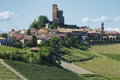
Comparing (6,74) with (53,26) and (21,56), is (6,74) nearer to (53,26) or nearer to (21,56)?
(21,56)

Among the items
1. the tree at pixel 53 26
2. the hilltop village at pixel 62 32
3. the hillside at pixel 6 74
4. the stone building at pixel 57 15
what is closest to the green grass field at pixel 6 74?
the hillside at pixel 6 74

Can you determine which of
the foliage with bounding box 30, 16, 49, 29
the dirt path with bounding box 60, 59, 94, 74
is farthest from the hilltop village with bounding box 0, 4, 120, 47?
the dirt path with bounding box 60, 59, 94, 74

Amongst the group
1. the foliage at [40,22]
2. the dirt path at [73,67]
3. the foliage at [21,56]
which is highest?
the foliage at [40,22]

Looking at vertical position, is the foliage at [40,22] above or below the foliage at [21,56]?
above

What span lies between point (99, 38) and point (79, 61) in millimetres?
60116

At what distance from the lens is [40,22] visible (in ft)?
466

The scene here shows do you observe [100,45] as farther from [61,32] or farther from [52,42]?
[52,42]

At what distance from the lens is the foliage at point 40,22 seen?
5483 inches

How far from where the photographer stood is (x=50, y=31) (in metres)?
133

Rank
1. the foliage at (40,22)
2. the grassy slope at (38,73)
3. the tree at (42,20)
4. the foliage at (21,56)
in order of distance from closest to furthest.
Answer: the grassy slope at (38,73) → the foliage at (21,56) → the tree at (42,20) → the foliage at (40,22)

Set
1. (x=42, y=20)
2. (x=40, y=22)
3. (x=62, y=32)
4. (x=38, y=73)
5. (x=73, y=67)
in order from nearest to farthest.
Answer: (x=38, y=73) < (x=73, y=67) < (x=62, y=32) < (x=42, y=20) < (x=40, y=22)

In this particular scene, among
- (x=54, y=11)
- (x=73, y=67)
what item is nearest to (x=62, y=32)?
(x=54, y=11)

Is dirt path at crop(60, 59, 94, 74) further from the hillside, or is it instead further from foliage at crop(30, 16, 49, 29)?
foliage at crop(30, 16, 49, 29)

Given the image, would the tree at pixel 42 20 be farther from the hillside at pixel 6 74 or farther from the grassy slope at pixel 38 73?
the hillside at pixel 6 74
